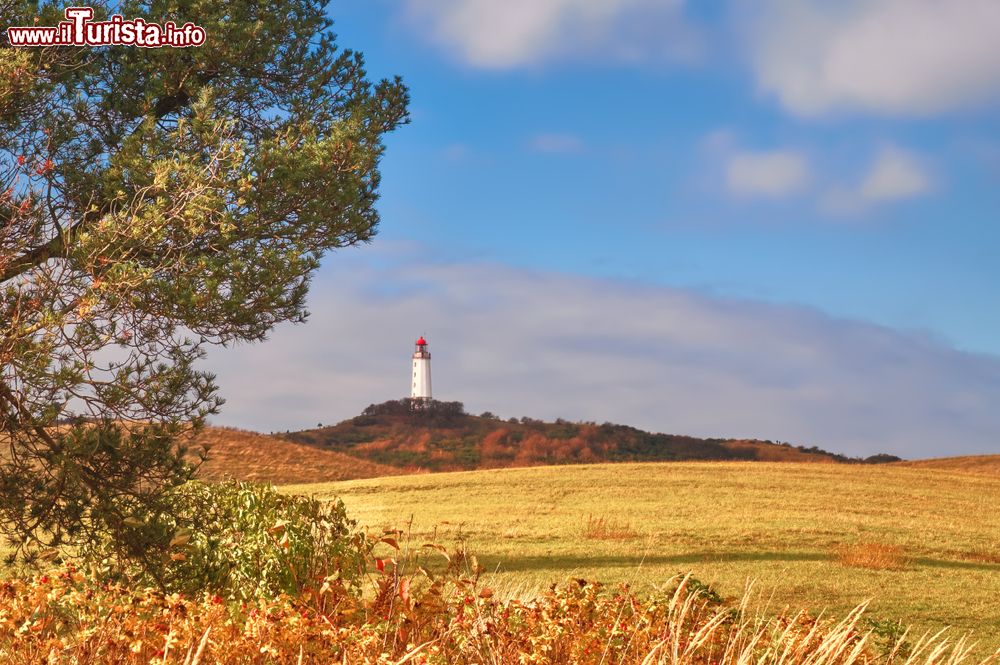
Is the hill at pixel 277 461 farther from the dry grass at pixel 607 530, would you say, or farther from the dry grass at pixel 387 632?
the dry grass at pixel 387 632

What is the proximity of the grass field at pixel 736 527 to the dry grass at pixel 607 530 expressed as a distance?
0.03 meters

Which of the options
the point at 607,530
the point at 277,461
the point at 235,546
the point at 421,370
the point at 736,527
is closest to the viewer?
the point at 235,546

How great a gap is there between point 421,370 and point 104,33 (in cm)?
4083

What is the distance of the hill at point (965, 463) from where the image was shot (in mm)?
35500

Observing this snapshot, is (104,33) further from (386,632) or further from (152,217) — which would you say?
(386,632)

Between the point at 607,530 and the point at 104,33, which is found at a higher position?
the point at 104,33

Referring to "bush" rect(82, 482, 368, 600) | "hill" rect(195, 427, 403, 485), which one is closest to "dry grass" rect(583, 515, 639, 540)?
"bush" rect(82, 482, 368, 600)

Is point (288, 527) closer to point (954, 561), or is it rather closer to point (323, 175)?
point (323, 175)

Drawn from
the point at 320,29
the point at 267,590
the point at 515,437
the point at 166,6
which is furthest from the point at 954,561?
the point at 515,437

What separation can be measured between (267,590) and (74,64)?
663 centimetres

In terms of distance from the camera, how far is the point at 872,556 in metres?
15.8

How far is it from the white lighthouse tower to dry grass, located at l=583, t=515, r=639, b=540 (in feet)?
107

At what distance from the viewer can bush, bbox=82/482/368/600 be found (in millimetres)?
8727

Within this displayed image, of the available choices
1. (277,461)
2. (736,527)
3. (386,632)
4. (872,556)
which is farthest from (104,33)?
(277,461)
